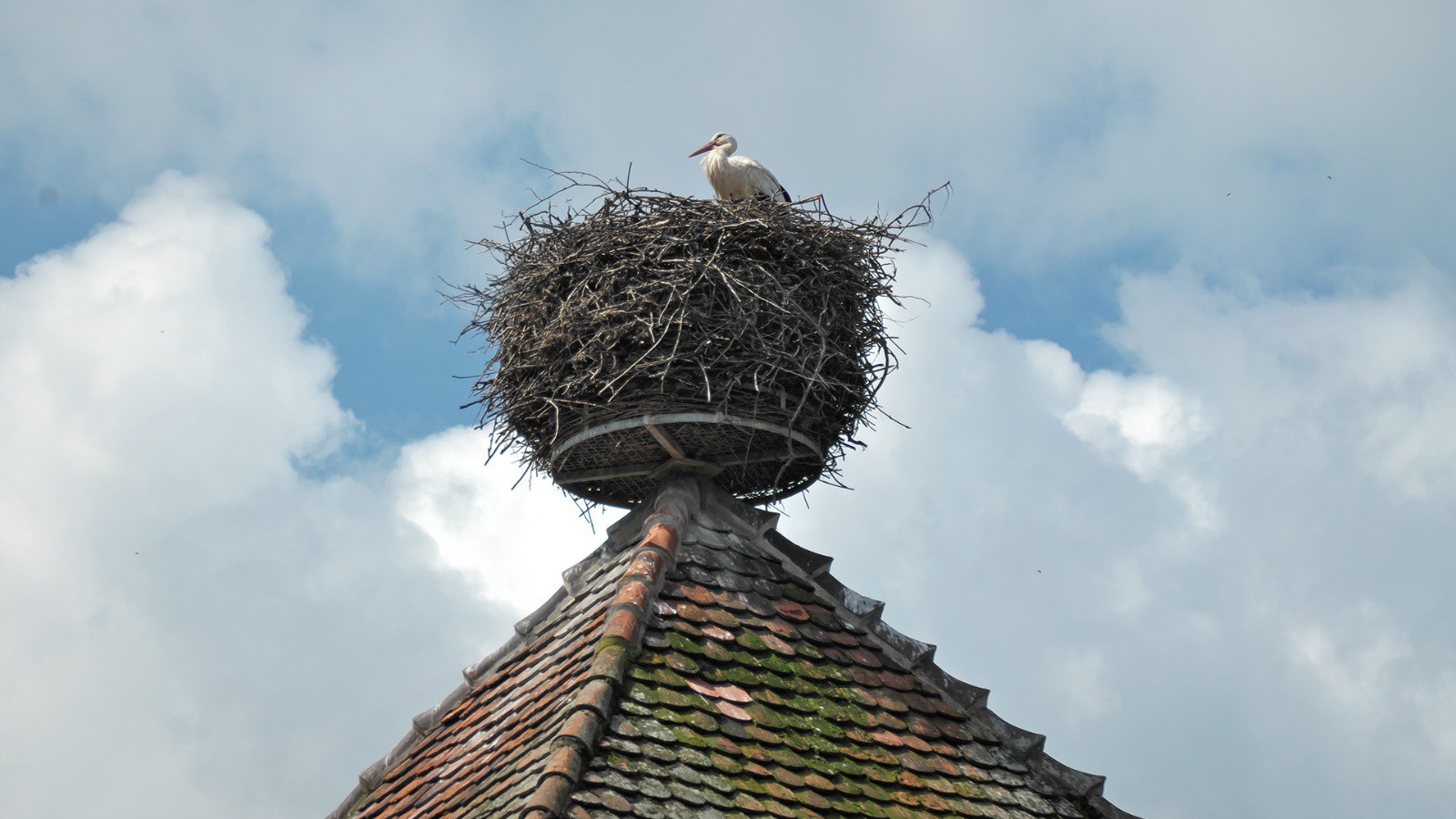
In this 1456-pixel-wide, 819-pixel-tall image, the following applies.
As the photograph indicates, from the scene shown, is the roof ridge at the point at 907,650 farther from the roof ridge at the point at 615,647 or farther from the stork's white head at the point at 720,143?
the stork's white head at the point at 720,143

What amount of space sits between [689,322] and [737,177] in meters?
3.13

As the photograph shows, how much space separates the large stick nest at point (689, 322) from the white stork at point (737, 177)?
1.78 m

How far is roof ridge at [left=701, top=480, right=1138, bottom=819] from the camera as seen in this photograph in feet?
21.5

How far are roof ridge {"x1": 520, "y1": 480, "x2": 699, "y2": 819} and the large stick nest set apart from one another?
514 millimetres

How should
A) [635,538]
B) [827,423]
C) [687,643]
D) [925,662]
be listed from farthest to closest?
[827,423]
[635,538]
[925,662]
[687,643]

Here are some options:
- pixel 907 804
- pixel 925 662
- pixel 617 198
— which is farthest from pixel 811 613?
pixel 617 198

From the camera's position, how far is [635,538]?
24.6 ft

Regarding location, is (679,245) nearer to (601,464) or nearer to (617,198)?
(617,198)

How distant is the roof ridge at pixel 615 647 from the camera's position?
5.21 meters

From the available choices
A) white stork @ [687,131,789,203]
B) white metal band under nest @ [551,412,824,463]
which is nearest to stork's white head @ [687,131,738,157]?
white stork @ [687,131,789,203]

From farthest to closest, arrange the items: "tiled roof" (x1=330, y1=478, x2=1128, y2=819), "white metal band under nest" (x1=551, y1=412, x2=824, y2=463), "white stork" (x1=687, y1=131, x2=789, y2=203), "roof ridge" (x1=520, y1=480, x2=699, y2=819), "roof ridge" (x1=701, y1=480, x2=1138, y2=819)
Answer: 1. "white stork" (x1=687, y1=131, x2=789, y2=203)
2. "white metal band under nest" (x1=551, y1=412, x2=824, y2=463)
3. "roof ridge" (x1=701, y1=480, x2=1138, y2=819)
4. "tiled roof" (x1=330, y1=478, x2=1128, y2=819)
5. "roof ridge" (x1=520, y1=480, x2=699, y2=819)

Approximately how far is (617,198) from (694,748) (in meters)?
3.68

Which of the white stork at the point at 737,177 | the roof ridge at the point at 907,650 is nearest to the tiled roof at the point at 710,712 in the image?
the roof ridge at the point at 907,650

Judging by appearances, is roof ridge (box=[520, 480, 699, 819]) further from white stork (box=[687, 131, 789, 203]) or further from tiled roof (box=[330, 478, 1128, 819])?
white stork (box=[687, 131, 789, 203])
